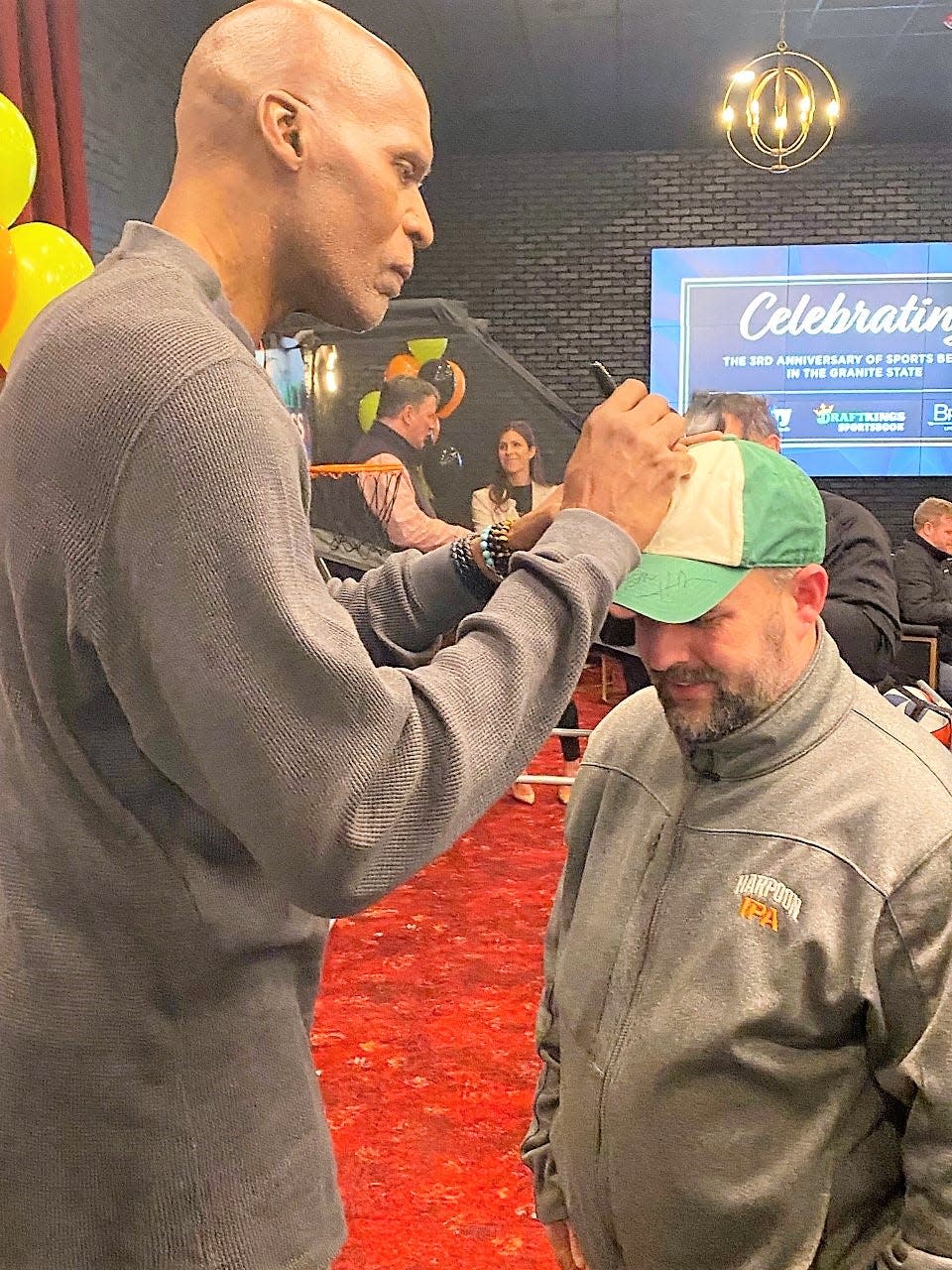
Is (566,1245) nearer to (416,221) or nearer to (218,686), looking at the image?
(218,686)

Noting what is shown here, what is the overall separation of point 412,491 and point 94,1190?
5176 mm

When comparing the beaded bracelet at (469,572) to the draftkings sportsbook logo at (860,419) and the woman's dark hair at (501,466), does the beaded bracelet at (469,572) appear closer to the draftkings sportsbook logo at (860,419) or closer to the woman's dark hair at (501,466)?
the woman's dark hair at (501,466)

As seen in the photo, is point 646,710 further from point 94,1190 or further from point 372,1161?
point 372,1161

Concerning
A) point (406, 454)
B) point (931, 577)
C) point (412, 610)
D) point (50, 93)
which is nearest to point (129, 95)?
point (50, 93)

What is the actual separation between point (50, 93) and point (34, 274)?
7.79 ft

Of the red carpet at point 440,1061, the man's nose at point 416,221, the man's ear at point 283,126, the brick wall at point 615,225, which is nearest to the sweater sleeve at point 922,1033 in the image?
the man's nose at point 416,221

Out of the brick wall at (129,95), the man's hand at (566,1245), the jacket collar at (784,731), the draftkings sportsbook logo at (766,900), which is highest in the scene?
the brick wall at (129,95)

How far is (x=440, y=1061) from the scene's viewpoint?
10.2 feet

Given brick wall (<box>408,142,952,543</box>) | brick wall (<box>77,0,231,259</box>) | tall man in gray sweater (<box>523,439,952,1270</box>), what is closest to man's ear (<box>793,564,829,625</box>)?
tall man in gray sweater (<box>523,439,952,1270</box>)

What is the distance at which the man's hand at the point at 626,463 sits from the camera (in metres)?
0.99

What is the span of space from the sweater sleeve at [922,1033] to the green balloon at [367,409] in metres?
5.22

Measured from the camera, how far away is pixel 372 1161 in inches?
105

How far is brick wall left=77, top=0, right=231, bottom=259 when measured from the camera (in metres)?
6.24

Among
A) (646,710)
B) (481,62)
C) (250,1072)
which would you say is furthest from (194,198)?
(481,62)
